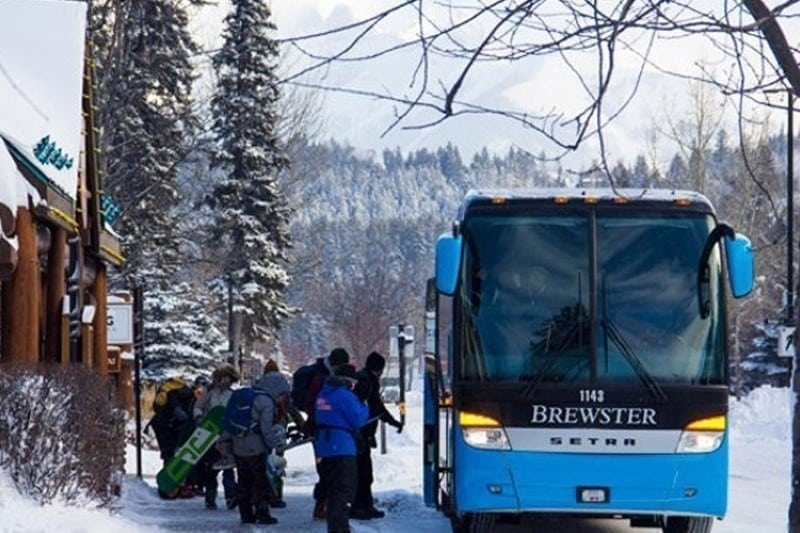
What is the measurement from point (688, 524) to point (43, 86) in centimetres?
978

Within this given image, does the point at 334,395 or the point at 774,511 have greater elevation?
the point at 334,395

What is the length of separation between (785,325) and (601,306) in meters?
15.3

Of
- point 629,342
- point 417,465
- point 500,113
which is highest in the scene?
point 500,113

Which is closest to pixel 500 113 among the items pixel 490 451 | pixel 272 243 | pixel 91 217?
pixel 490 451

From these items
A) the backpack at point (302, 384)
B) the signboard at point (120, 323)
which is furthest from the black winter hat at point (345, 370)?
the signboard at point (120, 323)

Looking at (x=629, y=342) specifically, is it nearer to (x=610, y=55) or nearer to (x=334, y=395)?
(x=334, y=395)

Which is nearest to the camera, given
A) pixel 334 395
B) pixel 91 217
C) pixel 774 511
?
pixel 334 395

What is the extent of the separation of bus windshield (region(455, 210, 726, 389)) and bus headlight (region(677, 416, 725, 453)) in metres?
0.36

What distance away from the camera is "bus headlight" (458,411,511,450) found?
12.1 m

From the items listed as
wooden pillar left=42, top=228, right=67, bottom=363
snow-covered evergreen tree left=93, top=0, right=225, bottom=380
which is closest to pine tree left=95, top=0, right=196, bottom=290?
snow-covered evergreen tree left=93, top=0, right=225, bottom=380

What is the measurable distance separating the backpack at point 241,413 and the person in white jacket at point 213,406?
4.51 ft

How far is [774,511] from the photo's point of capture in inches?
666

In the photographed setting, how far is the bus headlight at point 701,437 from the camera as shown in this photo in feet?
39.6

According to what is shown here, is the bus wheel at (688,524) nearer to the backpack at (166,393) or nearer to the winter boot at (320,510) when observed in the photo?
the winter boot at (320,510)
